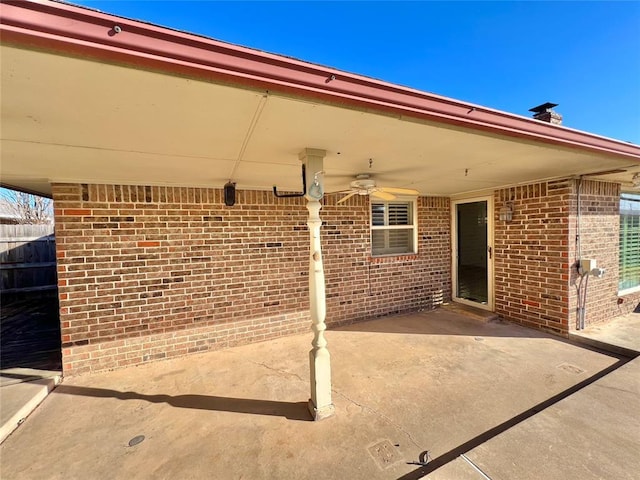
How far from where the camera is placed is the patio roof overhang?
3.66 feet

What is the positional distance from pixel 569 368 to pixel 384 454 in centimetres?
271

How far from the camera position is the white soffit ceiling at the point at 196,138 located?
4.31ft

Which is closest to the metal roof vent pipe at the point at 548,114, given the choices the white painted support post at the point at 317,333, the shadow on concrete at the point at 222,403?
the white painted support post at the point at 317,333

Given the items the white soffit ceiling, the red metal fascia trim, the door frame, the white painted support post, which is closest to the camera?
the red metal fascia trim

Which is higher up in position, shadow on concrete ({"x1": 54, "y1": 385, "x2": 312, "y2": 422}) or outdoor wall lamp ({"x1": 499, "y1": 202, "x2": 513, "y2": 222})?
outdoor wall lamp ({"x1": 499, "y1": 202, "x2": 513, "y2": 222})

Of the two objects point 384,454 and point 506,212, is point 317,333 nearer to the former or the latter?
point 384,454

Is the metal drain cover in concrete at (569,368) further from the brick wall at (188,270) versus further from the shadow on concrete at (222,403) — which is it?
the shadow on concrete at (222,403)

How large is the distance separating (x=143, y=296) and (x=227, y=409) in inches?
79.1

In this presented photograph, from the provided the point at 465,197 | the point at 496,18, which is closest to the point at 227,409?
the point at 465,197

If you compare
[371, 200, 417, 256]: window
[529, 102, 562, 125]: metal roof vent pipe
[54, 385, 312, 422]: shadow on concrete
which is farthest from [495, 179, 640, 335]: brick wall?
[54, 385, 312, 422]: shadow on concrete

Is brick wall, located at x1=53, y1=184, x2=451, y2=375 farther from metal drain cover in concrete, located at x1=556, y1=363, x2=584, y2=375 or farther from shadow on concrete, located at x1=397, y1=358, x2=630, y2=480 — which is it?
shadow on concrete, located at x1=397, y1=358, x2=630, y2=480

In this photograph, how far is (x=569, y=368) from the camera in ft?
10.7

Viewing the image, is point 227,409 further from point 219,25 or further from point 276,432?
point 219,25

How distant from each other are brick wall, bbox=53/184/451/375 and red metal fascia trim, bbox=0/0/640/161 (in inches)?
119
